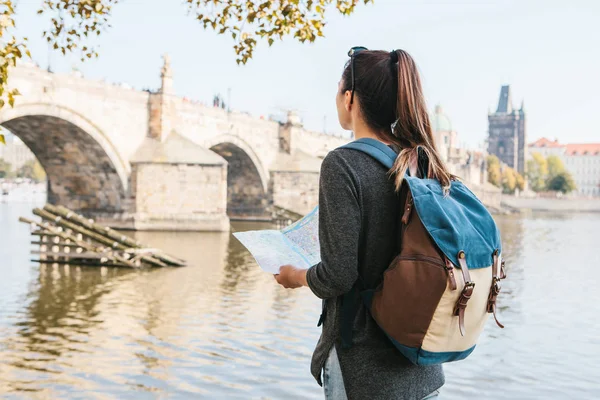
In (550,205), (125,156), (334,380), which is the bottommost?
(550,205)

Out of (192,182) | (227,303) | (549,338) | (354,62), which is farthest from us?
(192,182)

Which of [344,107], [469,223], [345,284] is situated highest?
[344,107]

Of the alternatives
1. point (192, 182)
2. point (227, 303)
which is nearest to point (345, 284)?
point (227, 303)

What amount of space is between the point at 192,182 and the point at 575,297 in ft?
54.4

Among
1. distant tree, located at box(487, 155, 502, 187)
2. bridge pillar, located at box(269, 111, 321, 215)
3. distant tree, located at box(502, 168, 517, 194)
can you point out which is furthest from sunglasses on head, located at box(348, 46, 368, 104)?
distant tree, located at box(502, 168, 517, 194)

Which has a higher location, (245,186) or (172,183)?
(172,183)

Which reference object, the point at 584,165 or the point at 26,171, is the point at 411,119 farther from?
the point at 584,165

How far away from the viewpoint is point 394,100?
227 centimetres

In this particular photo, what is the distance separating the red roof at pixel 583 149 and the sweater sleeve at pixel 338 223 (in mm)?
159561

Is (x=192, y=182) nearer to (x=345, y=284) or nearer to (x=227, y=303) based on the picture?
(x=227, y=303)

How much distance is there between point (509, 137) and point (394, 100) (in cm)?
13635

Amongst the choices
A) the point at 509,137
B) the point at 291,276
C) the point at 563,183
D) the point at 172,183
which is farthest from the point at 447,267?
the point at 509,137

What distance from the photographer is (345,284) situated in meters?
2.11

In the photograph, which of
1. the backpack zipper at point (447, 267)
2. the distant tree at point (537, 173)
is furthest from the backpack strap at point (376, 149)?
the distant tree at point (537, 173)
